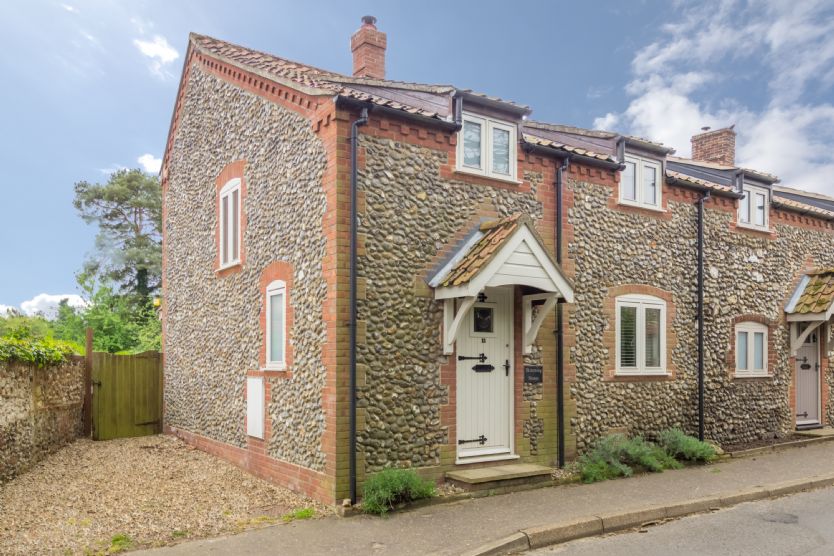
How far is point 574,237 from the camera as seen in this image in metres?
11.2

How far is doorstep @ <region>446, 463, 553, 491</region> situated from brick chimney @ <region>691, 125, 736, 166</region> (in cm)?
1234

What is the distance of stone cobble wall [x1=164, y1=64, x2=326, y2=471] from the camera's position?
9336 mm

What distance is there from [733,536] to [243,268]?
27.0 feet

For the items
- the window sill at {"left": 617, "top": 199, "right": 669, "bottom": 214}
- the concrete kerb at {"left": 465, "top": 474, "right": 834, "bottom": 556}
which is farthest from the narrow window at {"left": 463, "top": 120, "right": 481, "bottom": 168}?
the concrete kerb at {"left": 465, "top": 474, "right": 834, "bottom": 556}

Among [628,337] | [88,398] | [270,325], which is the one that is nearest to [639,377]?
[628,337]

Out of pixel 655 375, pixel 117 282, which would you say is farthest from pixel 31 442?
pixel 117 282

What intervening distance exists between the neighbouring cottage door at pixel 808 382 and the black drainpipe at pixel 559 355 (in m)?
7.36

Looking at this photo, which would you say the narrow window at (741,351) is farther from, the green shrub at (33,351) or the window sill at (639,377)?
the green shrub at (33,351)

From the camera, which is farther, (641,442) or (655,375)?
(655,375)

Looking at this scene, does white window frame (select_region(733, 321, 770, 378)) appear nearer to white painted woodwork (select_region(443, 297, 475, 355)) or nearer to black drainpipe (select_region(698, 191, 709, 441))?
black drainpipe (select_region(698, 191, 709, 441))

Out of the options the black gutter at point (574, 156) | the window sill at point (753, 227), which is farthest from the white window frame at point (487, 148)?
the window sill at point (753, 227)

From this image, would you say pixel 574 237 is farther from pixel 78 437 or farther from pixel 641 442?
pixel 78 437

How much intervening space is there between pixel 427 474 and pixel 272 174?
16.8 ft

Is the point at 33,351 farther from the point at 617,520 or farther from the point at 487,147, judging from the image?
the point at 617,520
